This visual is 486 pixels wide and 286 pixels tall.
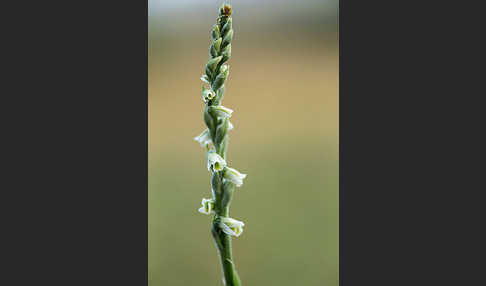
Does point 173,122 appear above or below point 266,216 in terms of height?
above

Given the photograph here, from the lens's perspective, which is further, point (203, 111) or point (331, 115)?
point (331, 115)

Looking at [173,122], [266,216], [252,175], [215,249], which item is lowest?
[215,249]

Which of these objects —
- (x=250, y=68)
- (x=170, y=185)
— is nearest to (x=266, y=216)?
(x=170, y=185)

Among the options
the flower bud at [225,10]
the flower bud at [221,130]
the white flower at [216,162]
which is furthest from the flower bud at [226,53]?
the white flower at [216,162]

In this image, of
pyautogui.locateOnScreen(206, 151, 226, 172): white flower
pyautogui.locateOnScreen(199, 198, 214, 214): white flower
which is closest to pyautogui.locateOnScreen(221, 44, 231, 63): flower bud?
pyautogui.locateOnScreen(206, 151, 226, 172): white flower

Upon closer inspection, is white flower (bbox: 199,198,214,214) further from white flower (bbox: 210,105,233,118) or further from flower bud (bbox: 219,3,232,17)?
flower bud (bbox: 219,3,232,17)

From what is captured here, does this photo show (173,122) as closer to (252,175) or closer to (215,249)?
(252,175)
